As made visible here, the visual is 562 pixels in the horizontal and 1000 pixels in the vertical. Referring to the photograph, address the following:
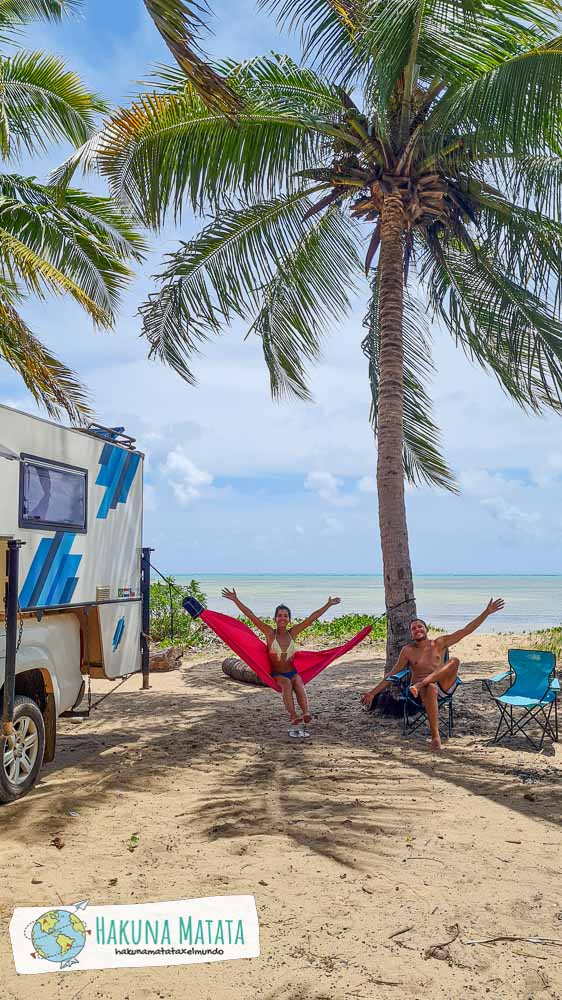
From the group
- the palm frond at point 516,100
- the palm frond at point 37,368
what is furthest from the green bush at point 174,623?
the palm frond at point 516,100

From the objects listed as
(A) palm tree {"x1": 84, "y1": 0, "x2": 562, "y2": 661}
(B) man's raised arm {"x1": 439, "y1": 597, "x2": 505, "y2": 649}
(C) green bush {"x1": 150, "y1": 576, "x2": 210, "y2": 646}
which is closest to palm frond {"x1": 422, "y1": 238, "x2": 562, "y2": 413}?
(A) palm tree {"x1": 84, "y1": 0, "x2": 562, "y2": 661}

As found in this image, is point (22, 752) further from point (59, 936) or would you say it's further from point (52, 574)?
point (59, 936)

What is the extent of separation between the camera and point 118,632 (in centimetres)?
666

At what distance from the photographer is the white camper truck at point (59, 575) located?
501 cm

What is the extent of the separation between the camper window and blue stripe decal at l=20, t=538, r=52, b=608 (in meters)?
0.14

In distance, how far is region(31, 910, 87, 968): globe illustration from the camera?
313 cm

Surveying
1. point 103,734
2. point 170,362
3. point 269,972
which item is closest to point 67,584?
point 103,734

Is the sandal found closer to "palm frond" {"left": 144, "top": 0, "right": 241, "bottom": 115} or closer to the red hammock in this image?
the red hammock

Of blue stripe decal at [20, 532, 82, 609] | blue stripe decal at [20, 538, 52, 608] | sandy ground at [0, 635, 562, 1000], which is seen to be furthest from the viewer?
blue stripe decal at [20, 532, 82, 609]

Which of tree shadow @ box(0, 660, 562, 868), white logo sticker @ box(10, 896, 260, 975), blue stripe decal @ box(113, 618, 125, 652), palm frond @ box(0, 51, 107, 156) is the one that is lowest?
white logo sticker @ box(10, 896, 260, 975)

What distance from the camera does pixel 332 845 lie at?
4.21 m

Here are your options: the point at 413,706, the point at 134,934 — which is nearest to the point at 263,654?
the point at 413,706

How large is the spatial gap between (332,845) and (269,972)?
1.29 m

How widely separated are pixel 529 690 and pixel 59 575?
4.08m
